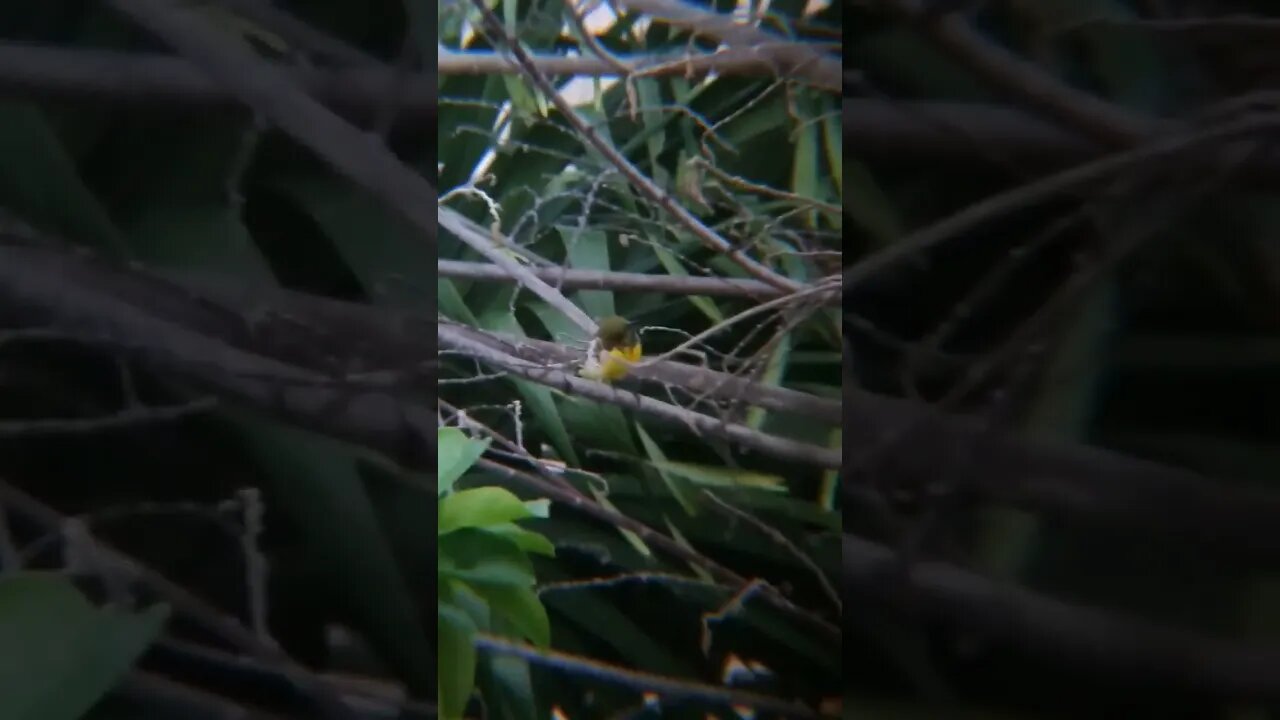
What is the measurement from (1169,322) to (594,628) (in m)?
0.60

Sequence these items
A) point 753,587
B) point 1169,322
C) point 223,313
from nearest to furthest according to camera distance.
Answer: point 1169,322 < point 223,313 < point 753,587

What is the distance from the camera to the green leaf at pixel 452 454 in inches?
38.5


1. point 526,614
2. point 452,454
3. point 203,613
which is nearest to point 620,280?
point 452,454

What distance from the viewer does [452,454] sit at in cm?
99

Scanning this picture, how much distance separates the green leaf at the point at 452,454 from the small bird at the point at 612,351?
0.44 ft

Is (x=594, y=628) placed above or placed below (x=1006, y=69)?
below

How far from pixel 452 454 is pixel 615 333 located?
0.67 ft

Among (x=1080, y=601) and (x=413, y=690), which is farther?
(x=413, y=690)

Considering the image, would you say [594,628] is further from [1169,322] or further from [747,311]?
[1169,322]

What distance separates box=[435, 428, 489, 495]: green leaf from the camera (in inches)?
38.5

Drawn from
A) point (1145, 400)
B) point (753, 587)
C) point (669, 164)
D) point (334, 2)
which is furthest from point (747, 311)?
point (334, 2)

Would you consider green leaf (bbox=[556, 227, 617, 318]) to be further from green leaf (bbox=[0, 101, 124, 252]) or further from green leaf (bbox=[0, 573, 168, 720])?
green leaf (bbox=[0, 573, 168, 720])

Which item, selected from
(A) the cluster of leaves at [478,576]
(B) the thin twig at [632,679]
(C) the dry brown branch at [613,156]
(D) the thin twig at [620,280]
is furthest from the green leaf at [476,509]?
(C) the dry brown branch at [613,156]

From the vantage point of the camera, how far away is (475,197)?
102cm
